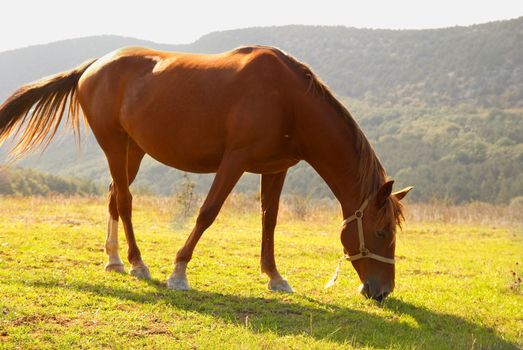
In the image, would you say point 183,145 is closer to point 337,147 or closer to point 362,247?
point 337,147

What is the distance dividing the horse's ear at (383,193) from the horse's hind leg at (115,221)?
11.1 ft

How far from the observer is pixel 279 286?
708cm

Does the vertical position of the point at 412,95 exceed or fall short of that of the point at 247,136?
it falls short

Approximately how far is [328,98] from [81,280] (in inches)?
135

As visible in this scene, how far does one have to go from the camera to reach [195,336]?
16.2 ft

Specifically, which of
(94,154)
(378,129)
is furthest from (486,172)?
(94,154)

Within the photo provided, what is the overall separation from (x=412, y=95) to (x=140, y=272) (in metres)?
95.5

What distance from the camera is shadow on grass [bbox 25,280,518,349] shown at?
5.30m

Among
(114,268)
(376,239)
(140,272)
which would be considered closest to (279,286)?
(376,239)

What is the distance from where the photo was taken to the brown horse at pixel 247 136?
6.30 meters

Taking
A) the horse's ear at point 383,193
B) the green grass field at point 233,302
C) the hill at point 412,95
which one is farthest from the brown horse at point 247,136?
the hill at point 412,95

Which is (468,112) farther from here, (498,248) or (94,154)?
(498,248)

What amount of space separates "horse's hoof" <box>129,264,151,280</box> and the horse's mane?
2.77 meters

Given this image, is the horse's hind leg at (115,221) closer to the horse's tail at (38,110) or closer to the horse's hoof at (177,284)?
the horse's tail at (38,110)
